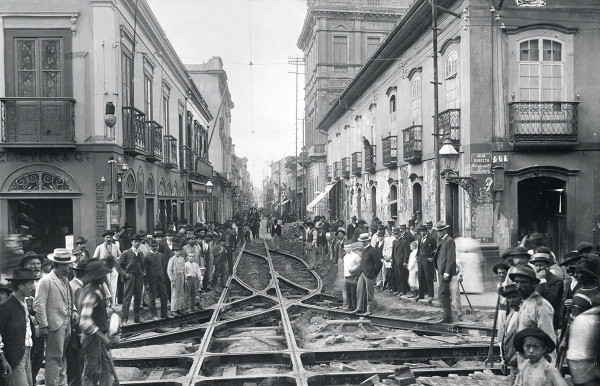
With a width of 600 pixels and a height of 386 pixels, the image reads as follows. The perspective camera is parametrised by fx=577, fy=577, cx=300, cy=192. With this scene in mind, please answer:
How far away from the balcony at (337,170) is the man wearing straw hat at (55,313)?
101ft

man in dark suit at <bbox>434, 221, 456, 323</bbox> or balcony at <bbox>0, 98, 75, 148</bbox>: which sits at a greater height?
balcony at <bbox>0, 98, 75, 148</bbox>

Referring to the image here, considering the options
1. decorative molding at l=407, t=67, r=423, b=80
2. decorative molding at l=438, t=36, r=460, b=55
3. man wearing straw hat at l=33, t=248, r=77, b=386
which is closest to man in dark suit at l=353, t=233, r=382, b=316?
man wearing straw hat at l=33, t=248, r=77, b=386

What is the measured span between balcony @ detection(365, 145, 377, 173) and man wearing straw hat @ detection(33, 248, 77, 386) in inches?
852

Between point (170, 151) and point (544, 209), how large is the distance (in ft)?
51.6

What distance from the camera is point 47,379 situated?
280 inches

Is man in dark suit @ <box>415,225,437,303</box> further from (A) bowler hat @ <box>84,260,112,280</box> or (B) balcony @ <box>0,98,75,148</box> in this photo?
(B) balcony @ <box>0,98,75,148</box>

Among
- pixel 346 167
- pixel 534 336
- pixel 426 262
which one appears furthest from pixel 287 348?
pixel 346 167

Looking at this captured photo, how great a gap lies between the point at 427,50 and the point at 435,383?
48.2 ft

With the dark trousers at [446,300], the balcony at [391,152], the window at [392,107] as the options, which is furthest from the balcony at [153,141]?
the dark trousers at [446,300]

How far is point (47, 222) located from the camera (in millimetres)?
16359

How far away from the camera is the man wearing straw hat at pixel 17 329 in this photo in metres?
5.95

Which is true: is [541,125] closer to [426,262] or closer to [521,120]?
[521,120]

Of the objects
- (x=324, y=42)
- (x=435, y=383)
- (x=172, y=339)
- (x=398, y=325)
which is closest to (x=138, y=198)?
(x=172, y=339)

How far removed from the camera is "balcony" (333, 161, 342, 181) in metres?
37.7
